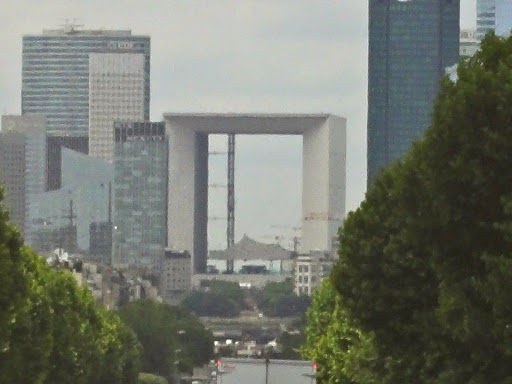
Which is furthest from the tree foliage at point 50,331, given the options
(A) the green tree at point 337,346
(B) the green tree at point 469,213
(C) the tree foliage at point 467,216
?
(B) the green tree at point 469,213

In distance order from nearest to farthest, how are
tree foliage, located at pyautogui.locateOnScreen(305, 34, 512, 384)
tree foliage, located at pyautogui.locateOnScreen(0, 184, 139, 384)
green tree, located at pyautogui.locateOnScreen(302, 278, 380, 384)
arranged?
tree foliage, located at pyautogui.locateOnScreen(305, 34, 512, 384) < tree foliage, located at pyautogui.locateOnScreen(0, 184, 139, 384) < green tree, located at pyautogui.locateOnScreen(302, 278, 380, 384)

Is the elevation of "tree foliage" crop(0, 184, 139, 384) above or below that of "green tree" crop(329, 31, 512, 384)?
below

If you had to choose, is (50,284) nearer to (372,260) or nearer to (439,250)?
(372,260)

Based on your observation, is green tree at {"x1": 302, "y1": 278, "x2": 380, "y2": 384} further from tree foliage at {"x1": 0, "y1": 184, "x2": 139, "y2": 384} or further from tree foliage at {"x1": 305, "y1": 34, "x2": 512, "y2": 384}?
tree foliage at {"x1": 305, "y1": 34, "x2": 512, "y2": 384}

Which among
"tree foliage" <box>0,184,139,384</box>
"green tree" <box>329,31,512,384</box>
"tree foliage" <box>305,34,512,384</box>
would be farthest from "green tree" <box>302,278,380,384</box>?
"green tree" <box>329,31,512,384</box>

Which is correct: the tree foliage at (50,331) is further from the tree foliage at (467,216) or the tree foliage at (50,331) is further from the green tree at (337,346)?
the tree foliage at (467,216)

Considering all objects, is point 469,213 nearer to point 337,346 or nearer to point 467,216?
point 467,216

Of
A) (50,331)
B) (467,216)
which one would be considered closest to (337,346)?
(50,331)

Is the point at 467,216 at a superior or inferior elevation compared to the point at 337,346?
superior
